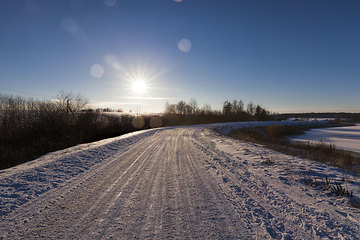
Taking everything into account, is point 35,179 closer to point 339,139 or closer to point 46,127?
point 46,127

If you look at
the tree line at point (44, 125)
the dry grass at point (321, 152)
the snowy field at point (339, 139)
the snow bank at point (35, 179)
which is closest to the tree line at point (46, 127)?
the tree line at point (44, 125)

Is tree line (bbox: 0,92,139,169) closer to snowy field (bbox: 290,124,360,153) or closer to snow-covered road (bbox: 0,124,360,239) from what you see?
snow-covered road (bbox: 0,124,360,239)

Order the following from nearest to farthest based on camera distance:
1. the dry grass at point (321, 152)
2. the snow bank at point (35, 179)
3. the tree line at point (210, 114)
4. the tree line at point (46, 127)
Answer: the snow bank at point (35, 179)
the dry grass at point (321, 152)
the tree line at point (46, 127)
the tree line at point (210, 114)

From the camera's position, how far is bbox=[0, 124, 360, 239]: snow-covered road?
265cm

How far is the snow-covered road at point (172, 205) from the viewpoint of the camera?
2.65 meters

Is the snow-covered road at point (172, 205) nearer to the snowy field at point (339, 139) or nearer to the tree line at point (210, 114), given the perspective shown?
the snowy field at point (339, 139)

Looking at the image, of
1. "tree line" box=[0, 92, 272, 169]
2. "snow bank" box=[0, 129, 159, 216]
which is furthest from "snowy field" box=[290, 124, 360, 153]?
"tree line" box=[0, 92, 272, 169]

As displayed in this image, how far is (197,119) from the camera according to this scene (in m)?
72.9

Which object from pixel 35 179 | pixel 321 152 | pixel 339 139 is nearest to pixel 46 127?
pixel 35 179

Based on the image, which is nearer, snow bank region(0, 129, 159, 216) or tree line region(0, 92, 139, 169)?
snow bank region(0, 129, 159, 216)

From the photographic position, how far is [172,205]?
137 inches

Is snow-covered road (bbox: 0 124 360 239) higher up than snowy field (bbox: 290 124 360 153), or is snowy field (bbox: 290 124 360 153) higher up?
snow-covered road (bbox: 0 124 360 239)

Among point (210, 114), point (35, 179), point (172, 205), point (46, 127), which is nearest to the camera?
point (172, 205)

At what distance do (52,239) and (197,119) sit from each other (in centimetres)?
7124
